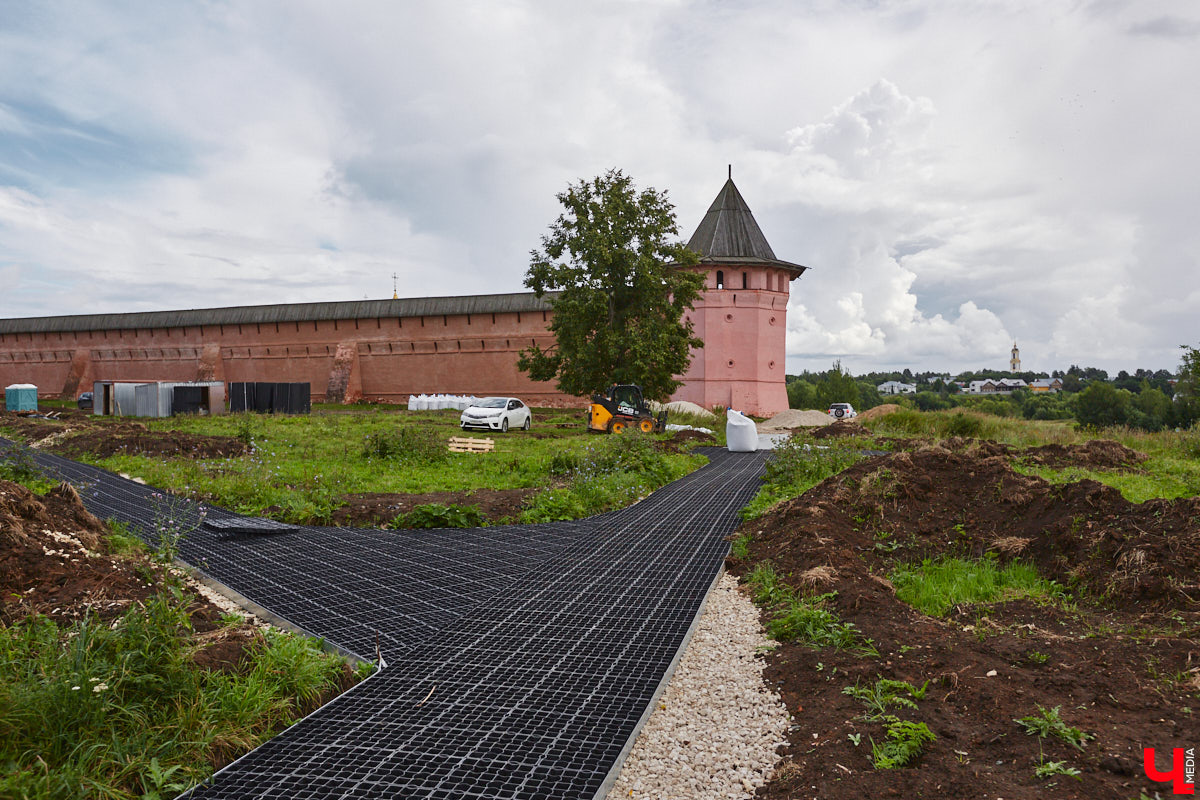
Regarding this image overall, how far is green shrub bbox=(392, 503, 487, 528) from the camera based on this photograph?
752 centimetres

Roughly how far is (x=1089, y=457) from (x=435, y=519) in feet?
34.3

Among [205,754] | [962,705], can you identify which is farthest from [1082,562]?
[205,754]

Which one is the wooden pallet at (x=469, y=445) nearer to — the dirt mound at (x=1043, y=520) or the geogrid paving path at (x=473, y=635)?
the geogrid paving path at (x=473, y=635)

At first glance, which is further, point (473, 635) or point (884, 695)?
point (473, 635)

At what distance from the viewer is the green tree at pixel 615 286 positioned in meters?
21.8

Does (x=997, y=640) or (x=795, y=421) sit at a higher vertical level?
(x=795, y=421)

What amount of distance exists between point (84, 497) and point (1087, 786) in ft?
31.2

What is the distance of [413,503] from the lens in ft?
27.1

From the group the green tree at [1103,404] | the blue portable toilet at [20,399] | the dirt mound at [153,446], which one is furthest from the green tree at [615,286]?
the green tree at [1103,404]

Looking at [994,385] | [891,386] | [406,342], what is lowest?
[891,386]

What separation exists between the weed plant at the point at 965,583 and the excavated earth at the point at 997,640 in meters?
0.14

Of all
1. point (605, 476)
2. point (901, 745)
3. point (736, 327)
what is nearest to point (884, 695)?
point (901, 745)

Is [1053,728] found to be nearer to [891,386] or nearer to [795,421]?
[795,421]

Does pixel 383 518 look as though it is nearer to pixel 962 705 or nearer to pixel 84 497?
pixel 84 497
